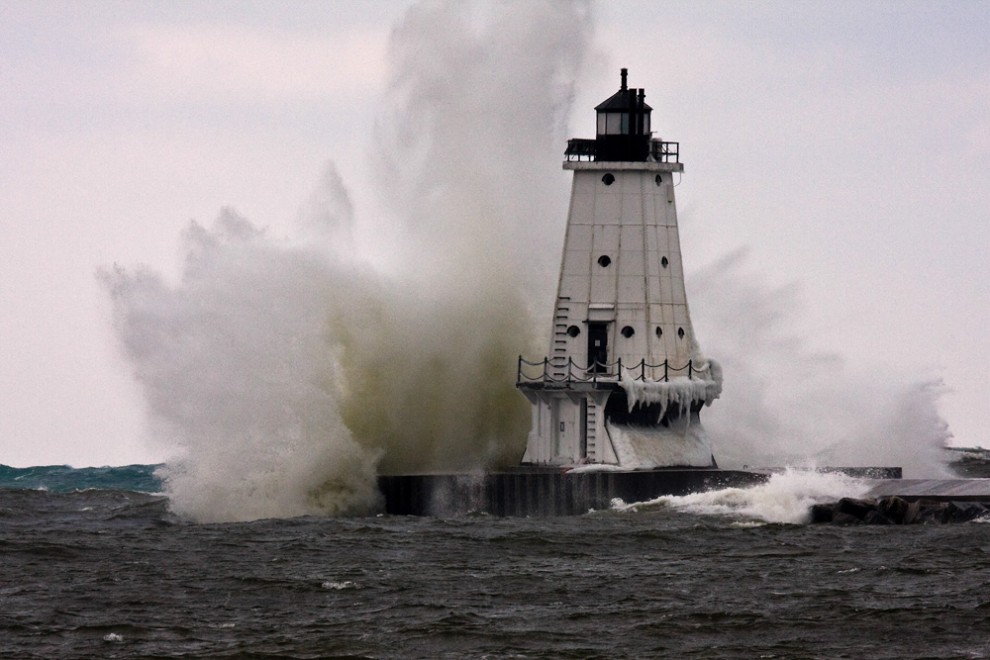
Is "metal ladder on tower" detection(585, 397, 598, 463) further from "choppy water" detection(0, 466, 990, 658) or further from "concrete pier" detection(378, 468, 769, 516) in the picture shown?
"choppy water" detection(0, 466, 990, 658)

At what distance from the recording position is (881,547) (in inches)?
1305

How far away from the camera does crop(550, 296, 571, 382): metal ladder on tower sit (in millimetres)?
44500

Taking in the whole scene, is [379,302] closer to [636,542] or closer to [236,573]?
[636,542]

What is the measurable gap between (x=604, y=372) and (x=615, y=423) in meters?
1.25

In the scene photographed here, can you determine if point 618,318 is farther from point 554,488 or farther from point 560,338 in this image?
point 554,488

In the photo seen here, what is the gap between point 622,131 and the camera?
1775 inches

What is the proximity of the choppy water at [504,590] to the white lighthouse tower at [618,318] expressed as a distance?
5.09 meters

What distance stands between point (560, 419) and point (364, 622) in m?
18.5

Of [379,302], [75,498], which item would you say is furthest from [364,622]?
[75,498]

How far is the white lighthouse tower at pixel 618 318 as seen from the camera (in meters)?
44.1

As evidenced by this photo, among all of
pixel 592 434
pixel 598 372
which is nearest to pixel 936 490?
pixel 592 434

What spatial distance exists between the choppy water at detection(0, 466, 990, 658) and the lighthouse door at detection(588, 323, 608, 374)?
5.98 meters

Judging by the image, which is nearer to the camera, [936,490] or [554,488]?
[936,490]

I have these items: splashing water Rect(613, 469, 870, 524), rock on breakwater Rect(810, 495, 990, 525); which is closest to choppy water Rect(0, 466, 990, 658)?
splashing water Rect(613, 469, 870, 524)
